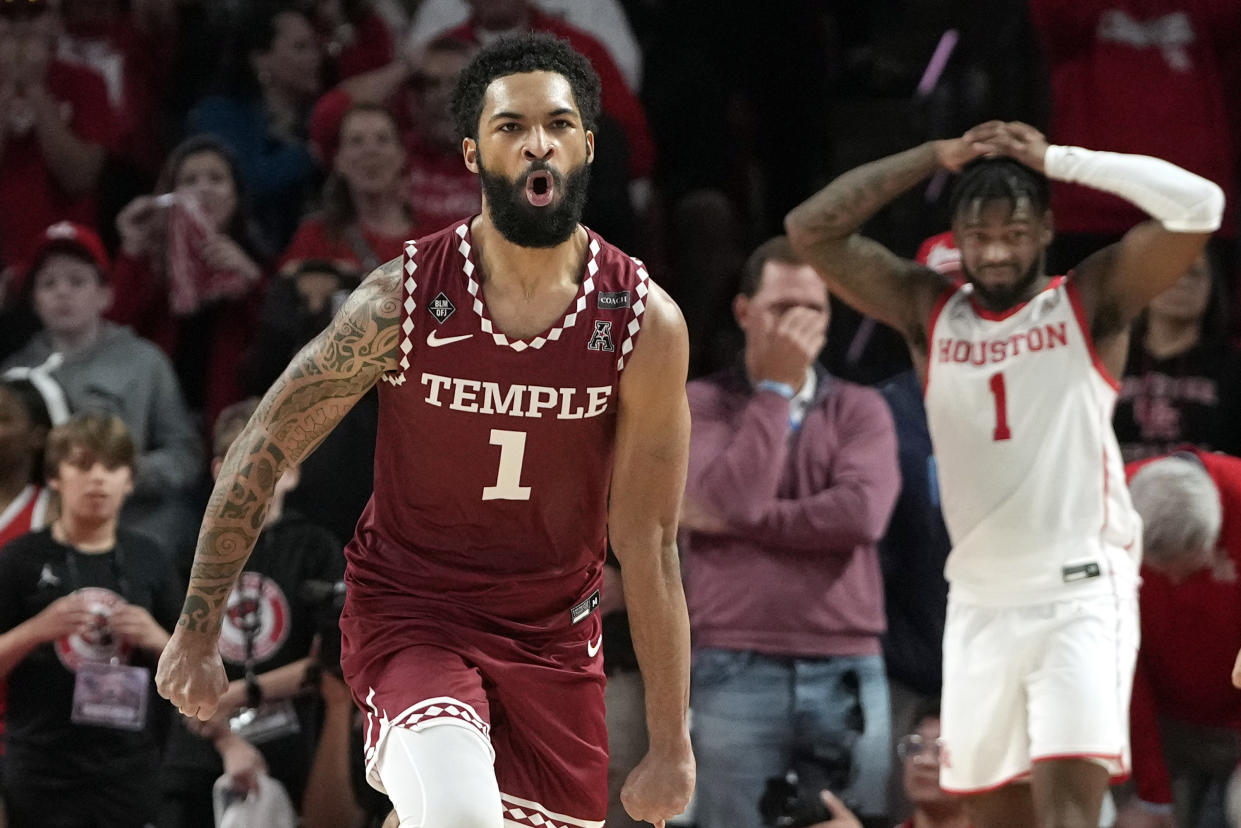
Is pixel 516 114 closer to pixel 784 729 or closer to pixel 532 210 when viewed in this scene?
pixel 532 210

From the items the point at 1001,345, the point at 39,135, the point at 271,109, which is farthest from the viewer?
the point at 271,109

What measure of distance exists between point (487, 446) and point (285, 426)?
430 millimetres

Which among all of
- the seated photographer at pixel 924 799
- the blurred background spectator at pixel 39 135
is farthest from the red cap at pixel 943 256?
the blurred background spectator at pixel 39 135

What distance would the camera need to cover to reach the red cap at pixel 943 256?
20.8 feet

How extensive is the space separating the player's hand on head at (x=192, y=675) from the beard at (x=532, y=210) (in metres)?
1.07

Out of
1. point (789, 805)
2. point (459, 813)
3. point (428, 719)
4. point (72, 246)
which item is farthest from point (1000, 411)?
point (72, 246)

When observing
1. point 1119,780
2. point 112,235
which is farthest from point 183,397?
point 1119,780

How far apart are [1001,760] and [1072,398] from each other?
1.07 meters

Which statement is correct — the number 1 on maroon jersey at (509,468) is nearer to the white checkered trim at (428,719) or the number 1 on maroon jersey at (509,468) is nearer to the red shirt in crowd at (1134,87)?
the white checkered trim at (428,719)

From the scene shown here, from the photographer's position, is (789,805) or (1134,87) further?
(1134,87)

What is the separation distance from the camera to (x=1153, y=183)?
5516 millimetres

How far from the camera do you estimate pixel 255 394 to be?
274 inches

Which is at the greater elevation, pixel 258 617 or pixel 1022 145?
pixel 1022 145

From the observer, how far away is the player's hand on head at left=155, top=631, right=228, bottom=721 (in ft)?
12.6
